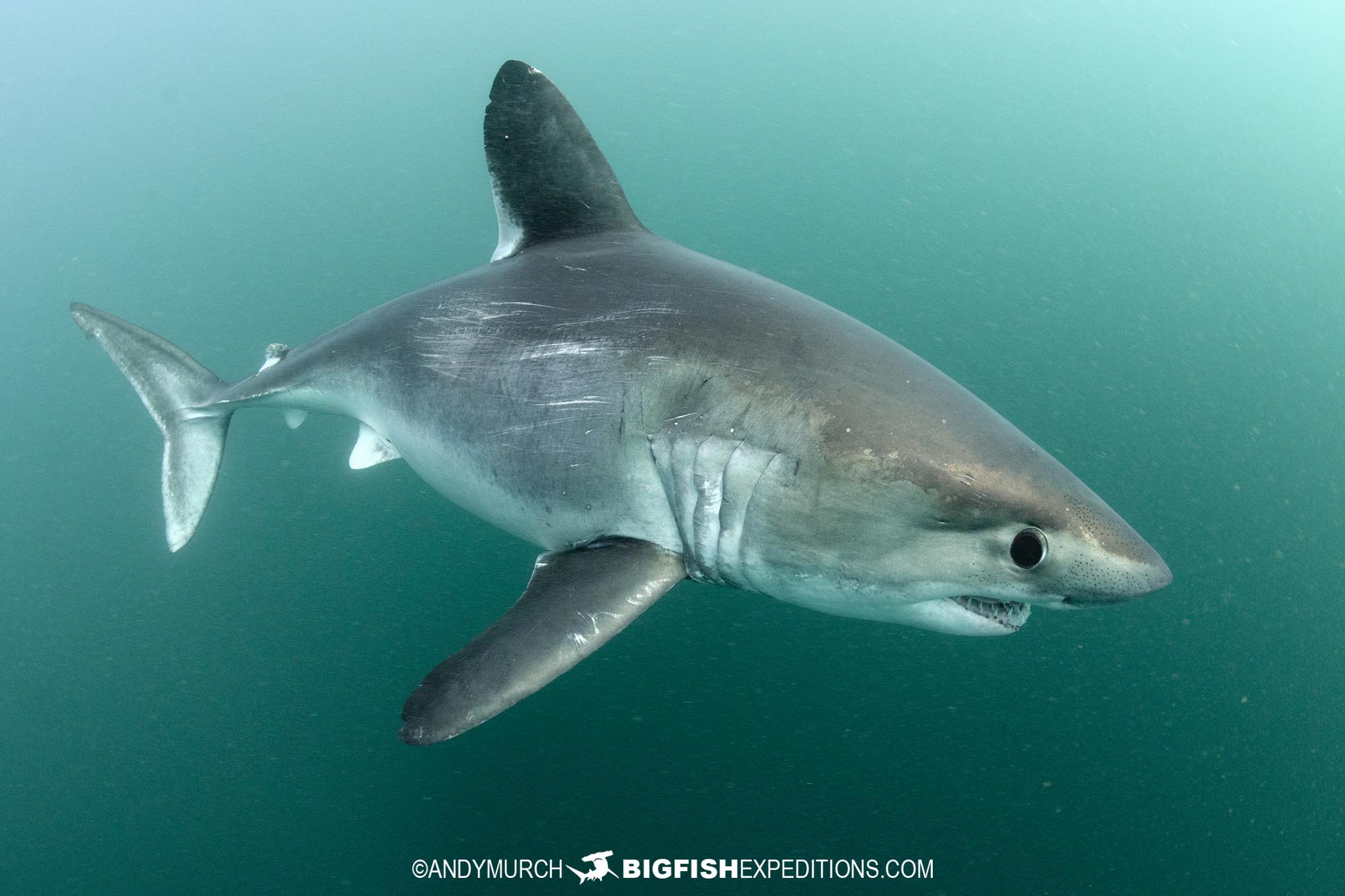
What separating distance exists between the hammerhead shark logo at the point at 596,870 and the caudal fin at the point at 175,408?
2.92 metres

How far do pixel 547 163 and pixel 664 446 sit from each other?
1.62 meters

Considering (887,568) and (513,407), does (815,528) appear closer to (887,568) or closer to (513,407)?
(887,568)

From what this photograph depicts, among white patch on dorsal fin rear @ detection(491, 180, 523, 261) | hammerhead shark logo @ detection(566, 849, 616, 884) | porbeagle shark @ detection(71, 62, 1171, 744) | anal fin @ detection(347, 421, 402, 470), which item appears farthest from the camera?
hammerhead shark logo @ detection(566, 849, 616, 884)

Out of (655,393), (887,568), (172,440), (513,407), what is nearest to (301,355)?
(172,440)

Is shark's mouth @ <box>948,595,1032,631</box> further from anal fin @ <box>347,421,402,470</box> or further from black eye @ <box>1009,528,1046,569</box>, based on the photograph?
anal fin @ <box>347,421,402,470</box>

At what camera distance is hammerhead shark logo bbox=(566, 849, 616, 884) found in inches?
188

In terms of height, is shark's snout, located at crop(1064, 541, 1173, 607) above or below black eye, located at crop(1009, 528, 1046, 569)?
below

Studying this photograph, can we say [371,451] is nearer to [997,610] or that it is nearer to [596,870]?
[596,870]

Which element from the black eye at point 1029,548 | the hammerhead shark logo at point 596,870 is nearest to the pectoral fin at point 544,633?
the black eye at point 1029,548

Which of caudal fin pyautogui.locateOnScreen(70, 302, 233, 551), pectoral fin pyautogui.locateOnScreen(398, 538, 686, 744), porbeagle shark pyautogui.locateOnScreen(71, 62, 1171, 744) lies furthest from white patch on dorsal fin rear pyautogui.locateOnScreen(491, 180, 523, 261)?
caudal fin pyautogui.locateOnScreen(70, 302, 233, 551)

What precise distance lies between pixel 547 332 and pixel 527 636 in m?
1.19

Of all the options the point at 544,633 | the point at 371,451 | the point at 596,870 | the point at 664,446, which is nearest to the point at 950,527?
the point at 664,446

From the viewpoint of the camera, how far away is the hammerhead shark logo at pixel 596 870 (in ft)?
15.7

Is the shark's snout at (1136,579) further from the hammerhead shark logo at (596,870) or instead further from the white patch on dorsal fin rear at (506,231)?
the hammerhead shark logo at (596,870)
